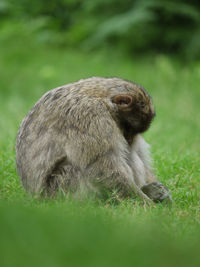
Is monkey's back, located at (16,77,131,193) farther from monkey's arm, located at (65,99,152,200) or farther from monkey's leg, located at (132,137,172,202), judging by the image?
monkey's leg, located at (132,137,172,202)

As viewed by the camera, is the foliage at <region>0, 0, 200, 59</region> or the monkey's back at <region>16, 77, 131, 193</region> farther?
the foliage at <region>0, 0, 200, 59</region>

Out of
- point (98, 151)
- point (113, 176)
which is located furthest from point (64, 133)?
point (113, 176)

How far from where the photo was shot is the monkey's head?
17.2 ft

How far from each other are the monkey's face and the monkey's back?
0.17 m

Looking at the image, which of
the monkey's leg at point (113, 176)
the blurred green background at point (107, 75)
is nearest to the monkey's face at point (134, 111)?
Answer: the monkey's leg at point (113, 176)

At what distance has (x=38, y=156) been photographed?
5.04 meters

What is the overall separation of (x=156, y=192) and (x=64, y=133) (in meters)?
1.10

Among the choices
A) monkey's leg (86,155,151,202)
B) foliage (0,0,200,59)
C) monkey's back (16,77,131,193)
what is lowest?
monkey's leg (86,155,151,202)

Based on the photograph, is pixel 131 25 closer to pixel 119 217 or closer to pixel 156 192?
pixel 156 192

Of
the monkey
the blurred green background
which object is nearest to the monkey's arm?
the monkey

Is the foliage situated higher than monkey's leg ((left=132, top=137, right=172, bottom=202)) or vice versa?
the foliage

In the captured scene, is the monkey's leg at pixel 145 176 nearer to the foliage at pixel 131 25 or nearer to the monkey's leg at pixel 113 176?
the monkey's leg at pixel 113 176

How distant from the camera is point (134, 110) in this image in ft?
17.3

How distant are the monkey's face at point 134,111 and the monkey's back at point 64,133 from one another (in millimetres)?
168
